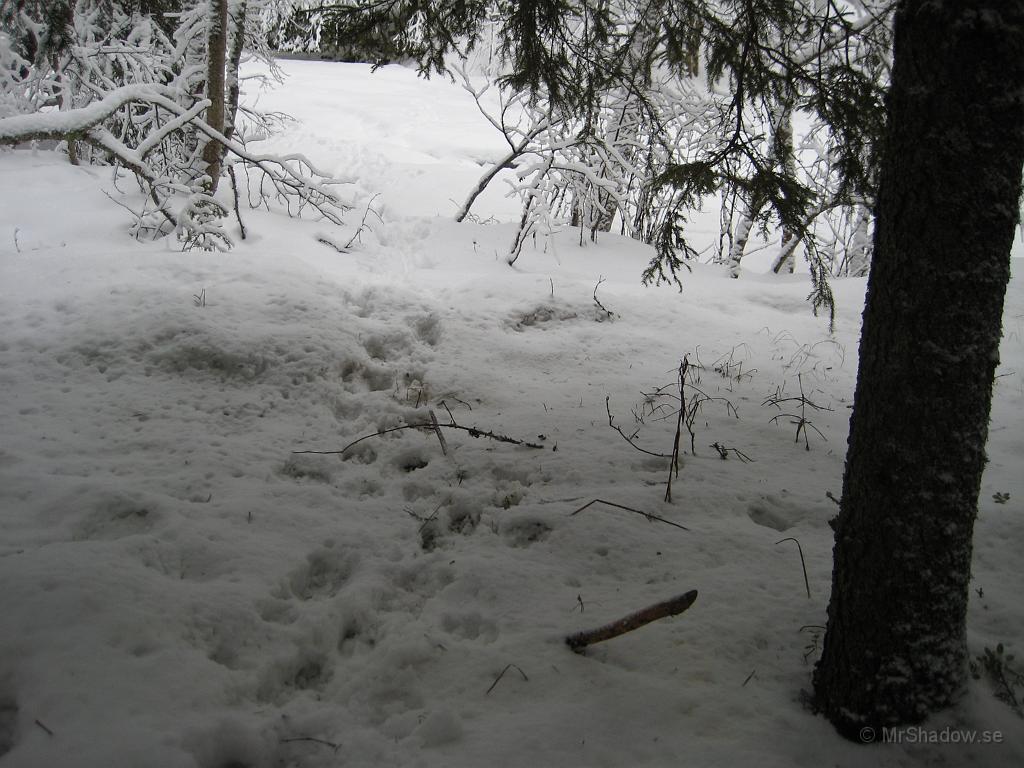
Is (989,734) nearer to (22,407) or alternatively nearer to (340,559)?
(340,559)

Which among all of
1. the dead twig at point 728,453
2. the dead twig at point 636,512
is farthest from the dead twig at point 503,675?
the dead twig at point 728,453

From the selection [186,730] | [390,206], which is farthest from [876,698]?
[390,206]

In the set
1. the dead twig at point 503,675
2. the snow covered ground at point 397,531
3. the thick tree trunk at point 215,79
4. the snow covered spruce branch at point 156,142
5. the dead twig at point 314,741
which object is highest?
the thick tree trunk at point 215,79

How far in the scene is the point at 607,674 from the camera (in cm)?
216

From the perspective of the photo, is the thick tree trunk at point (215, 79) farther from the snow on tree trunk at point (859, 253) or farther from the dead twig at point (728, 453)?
the snow on tree trunk at point (859, 253)

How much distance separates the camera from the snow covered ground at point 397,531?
191 cm

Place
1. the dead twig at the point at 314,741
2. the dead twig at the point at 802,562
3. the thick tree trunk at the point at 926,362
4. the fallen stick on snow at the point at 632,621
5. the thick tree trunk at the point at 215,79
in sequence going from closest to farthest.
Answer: the thick tree trunk at the point at 926,362
the dead twig at the point at 314,741
the fallen stick on snow at the point at 632,621
the dead twig at the point at 802,562
the thick tree trunk at the point at 215,79

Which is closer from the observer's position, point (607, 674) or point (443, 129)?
point (607, 674)

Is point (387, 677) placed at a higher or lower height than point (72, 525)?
lower

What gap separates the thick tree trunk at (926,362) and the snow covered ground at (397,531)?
9.4 inches

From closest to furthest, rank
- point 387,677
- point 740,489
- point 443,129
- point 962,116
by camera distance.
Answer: point 962,116
point 387,677
point 740,489
point 443,129

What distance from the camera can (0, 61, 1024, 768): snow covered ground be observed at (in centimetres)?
191

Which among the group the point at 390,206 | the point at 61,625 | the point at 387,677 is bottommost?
the point at 387,677

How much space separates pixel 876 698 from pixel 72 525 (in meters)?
3.18
